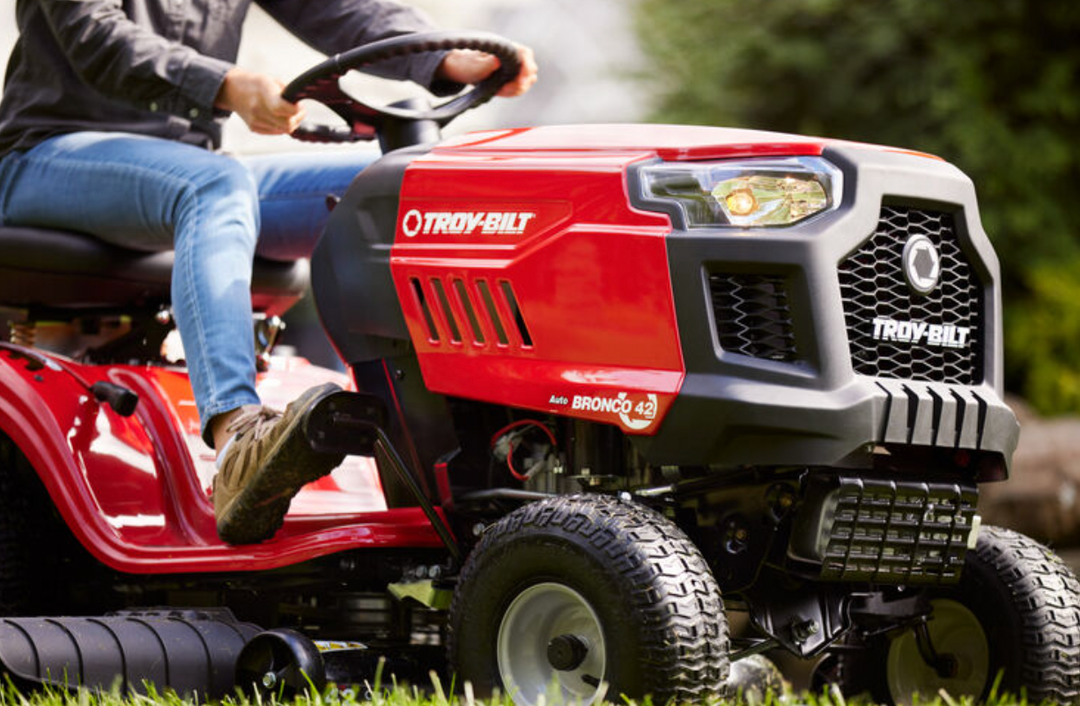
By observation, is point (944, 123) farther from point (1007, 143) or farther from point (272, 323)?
point (272, 323)

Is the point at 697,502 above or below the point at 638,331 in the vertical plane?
below

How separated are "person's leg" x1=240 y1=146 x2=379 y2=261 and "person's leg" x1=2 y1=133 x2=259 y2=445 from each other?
0.29 meters

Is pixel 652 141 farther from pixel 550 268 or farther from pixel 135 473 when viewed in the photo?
pixel 135 473

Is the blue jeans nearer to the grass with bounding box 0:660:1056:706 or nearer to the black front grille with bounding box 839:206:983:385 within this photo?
the grass with bounding box 0:660:1056:706

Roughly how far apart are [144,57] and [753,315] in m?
1.53

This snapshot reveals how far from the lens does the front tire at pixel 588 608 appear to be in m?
2.61

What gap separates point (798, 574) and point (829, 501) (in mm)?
159

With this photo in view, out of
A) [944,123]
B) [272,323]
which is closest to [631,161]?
[272,323]

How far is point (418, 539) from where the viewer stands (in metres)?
3.20

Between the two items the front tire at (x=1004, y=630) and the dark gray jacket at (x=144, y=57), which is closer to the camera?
the front tire at (x=1004, y=630)

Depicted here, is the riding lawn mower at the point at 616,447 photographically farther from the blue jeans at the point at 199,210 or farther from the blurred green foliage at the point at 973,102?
the blurred green foliage at the point at 973,102

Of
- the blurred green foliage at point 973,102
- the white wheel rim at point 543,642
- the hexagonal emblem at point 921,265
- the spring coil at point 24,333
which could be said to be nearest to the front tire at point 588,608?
the white wheel rim at point 543,642

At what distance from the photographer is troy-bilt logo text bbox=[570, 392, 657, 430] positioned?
275 centimetres

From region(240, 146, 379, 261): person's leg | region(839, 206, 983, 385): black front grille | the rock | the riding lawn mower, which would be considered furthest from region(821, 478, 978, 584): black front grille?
the rock
